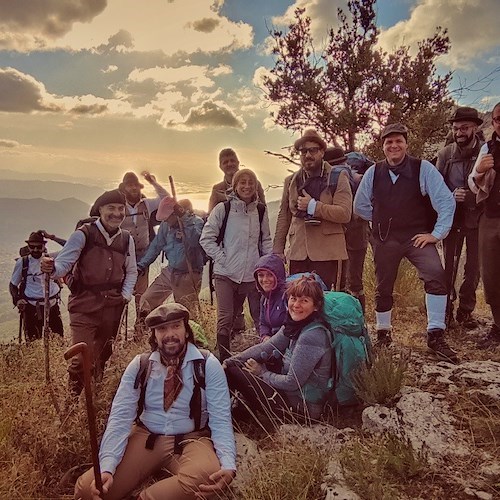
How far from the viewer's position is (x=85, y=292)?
5.45m

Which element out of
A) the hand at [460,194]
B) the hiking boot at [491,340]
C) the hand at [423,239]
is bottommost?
the hiking boot at [491,340]

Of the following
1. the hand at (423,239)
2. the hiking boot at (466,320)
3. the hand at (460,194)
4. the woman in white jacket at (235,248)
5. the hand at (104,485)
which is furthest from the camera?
the hiking boot at (466,320)

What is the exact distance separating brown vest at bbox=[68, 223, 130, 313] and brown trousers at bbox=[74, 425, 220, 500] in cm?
183

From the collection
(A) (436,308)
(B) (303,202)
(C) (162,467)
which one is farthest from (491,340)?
(C) (162,467)

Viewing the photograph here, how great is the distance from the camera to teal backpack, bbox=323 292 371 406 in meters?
4.28

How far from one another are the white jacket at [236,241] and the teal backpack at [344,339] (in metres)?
1.53

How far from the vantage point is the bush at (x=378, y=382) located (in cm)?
428

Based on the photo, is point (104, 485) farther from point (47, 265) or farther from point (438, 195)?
point (438, 195)

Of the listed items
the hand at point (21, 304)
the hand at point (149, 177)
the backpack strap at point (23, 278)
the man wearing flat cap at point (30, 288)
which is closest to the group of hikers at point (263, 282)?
the hand at point (149, 177)

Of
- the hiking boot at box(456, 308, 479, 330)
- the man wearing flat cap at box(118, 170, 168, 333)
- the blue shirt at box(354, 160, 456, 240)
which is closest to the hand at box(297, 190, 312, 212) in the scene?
the blue shirt at box(354, 160, 456, 240)

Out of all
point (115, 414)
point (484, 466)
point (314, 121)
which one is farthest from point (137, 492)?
point (314, 121)

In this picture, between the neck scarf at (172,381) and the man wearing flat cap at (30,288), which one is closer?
the neck scarf at (172,381)

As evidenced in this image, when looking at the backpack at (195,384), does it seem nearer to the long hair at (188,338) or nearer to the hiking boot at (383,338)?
the long hair at (188,338)

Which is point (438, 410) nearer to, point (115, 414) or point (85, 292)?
point (115, 414)
